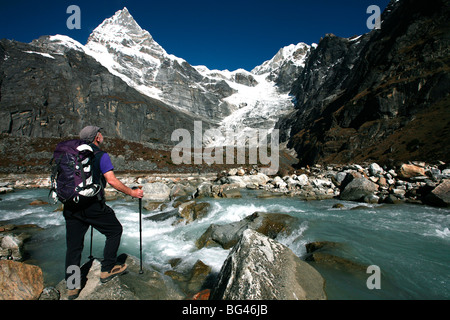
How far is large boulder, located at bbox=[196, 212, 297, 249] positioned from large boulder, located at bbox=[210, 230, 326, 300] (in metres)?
3.21

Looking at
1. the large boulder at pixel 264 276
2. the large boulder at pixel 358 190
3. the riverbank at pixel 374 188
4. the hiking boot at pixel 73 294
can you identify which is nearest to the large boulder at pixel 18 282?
the hiking boot at pixel 73 294

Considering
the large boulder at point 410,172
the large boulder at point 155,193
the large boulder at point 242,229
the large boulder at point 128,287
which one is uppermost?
the large boulder at point 410,172

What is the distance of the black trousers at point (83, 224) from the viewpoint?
3248 millimetres

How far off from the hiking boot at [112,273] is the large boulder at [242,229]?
356 centimetres

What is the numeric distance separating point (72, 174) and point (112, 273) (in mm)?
1967

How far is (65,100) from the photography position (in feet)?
278

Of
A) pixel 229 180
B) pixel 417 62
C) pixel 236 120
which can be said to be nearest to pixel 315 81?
pixel 236 120

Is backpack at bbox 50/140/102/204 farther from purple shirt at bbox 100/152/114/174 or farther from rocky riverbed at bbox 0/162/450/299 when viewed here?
rocky riverbed at bbox 0/162/450/299

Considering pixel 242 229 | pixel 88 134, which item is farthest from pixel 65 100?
pixel 88 134

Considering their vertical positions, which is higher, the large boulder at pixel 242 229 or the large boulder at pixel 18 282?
the large boulder at pixel 18 282

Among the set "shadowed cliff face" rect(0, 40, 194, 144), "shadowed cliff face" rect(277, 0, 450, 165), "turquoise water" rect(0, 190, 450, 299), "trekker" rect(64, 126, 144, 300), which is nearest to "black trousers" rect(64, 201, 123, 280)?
"trekker" rect(64, 126, 144, 300)

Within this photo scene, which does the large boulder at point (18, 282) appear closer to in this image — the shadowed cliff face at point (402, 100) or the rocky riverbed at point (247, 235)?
the rocky riverbed at point (247, 235)

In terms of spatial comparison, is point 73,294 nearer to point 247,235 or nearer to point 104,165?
point 104,165

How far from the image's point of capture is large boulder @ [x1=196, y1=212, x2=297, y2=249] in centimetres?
709
